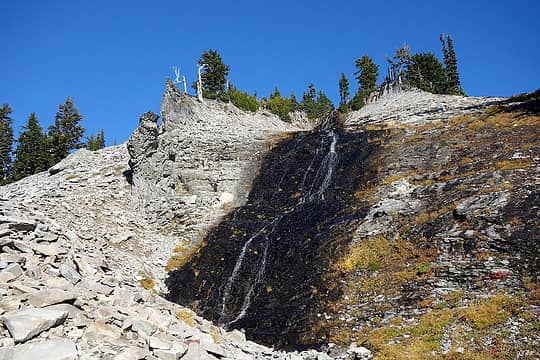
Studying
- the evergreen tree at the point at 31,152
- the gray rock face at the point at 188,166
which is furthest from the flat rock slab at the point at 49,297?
the evergreen tree at the point at 31,152

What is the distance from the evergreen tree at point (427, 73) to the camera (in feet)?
266

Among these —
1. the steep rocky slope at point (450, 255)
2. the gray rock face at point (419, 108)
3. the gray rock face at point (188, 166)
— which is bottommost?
the steep rocky slope at point (450, 255)

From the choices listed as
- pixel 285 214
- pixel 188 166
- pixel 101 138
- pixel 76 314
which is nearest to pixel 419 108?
pixel 285 214

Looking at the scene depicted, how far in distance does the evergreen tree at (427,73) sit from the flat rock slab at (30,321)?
81.5 meters

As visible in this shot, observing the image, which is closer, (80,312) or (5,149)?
(80,312)

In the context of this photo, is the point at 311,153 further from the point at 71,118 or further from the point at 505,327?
the point at 71,118

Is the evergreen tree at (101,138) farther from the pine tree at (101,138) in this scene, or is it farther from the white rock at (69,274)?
the white rock at (69,274)

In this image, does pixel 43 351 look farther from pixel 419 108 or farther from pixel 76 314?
pixel 419 108

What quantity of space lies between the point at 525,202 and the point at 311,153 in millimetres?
25211

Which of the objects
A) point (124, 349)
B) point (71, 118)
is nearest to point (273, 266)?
point (124, 349)

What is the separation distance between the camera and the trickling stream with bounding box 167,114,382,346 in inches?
878

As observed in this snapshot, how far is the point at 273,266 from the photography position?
89.5 ft

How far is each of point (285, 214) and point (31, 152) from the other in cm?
5462

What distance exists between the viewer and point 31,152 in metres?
67.2
